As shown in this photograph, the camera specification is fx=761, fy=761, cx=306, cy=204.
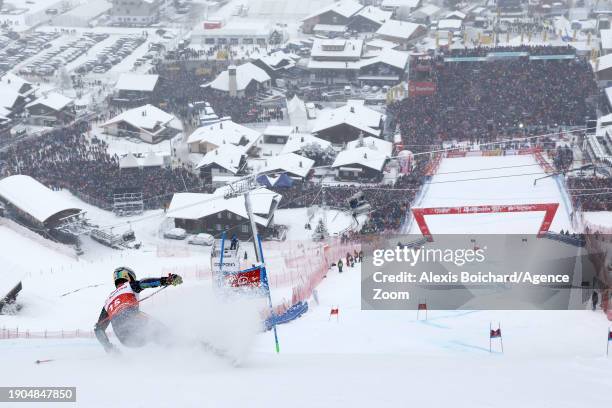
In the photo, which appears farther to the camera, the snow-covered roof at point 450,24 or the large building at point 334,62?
the snow-covered roof at point 450,24

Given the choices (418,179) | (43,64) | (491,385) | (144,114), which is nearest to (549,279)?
(491,385)

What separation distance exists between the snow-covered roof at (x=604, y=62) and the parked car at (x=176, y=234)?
26061 millimetres

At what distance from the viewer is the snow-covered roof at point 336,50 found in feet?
152

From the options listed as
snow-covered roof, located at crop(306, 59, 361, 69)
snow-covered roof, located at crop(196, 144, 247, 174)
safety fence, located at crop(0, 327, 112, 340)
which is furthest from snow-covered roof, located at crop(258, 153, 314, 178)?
snow-covered roof, located at crop(306, 59, 361, 69)

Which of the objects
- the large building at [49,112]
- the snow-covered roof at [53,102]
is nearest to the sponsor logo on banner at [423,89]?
the large building at [49,112]

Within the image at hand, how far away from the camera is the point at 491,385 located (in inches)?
281

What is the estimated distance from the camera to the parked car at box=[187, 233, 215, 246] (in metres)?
24.4

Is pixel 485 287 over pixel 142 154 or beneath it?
over

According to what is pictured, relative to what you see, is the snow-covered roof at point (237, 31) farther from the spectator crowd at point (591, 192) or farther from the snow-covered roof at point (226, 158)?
the spectator crowd at point (591, 192)

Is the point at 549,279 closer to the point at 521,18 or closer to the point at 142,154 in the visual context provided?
the point at 142,154

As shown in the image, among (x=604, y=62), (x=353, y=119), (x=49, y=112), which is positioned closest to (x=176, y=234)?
(x=353, y=119)

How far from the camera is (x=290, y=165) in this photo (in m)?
29.2

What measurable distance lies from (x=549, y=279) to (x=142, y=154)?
2065 cm

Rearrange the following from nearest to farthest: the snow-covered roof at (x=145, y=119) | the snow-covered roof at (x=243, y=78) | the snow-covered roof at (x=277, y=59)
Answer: the snow-covered roof at (x=145, y=119)
the snow-covered roof at (x=243, y=78)
the snow-covered roof at (x=277, y=59)
